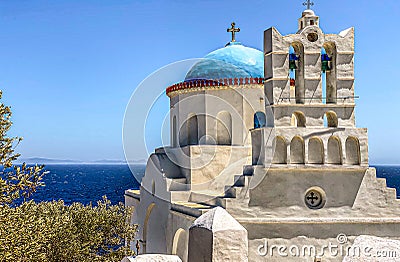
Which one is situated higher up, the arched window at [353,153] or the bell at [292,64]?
the bell at [292,64]

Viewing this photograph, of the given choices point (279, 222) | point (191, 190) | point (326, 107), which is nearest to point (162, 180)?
point (191, 190)

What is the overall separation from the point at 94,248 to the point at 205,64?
7.50m

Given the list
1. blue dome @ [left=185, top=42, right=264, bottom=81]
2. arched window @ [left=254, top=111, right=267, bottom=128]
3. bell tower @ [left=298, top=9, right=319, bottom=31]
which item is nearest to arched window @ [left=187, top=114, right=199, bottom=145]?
blue dome @ [left=185, top=42, right=264, bottom=81]

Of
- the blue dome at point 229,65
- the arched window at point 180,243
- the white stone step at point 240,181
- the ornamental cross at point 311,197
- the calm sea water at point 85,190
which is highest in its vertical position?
the blue dome at point 229,65

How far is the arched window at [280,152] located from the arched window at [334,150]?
47.6 inches

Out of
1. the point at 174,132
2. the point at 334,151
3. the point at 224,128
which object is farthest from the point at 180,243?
the point at 334,151

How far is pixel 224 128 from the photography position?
16.4 m

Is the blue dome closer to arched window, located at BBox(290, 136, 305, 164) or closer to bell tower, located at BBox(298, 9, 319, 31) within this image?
bell tower, located at BBox(298, 9, 319, 31)

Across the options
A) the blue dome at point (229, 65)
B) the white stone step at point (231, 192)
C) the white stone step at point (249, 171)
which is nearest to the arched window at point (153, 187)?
the blue dome at point (229, 65)

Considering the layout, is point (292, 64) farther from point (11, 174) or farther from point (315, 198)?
point (11, 174)

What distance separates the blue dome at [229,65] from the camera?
16672 millimetres

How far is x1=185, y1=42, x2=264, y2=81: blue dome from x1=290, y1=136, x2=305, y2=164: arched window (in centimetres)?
446

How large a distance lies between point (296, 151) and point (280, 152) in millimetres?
445

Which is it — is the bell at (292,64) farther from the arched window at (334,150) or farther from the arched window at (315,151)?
the arched window at (334,150)
